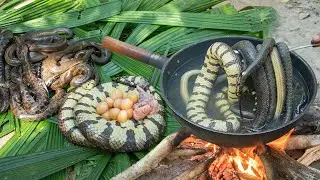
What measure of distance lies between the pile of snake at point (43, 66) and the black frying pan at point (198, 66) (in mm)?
1093

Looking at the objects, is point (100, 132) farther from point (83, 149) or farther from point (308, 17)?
point (308, 17)

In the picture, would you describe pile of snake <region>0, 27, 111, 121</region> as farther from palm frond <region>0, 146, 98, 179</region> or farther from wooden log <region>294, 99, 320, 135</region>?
wooden log <region>294, 99, 320, 135</region>

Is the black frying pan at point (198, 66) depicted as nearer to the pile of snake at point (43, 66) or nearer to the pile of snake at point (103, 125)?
the pile of snake at point (103, 125)

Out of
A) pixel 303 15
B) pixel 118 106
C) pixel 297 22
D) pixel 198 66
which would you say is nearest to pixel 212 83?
pixel 198 66

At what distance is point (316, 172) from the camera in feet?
9.92

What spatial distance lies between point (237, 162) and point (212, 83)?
56 centimetres

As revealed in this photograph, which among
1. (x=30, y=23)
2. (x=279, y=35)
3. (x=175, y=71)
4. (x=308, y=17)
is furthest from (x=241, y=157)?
(x=30, y=23)

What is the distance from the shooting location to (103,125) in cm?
379

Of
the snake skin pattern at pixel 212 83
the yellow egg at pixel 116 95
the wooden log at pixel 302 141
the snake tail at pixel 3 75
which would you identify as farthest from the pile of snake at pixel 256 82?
the snake tail at pixel 3 75

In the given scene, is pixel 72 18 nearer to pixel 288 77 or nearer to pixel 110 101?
pixel 110 101

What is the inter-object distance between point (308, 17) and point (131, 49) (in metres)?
2.38

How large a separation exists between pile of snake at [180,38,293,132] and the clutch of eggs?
1.03 m

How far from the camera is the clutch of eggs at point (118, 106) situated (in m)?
3.97

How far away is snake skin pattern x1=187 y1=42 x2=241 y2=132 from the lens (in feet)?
9.37
